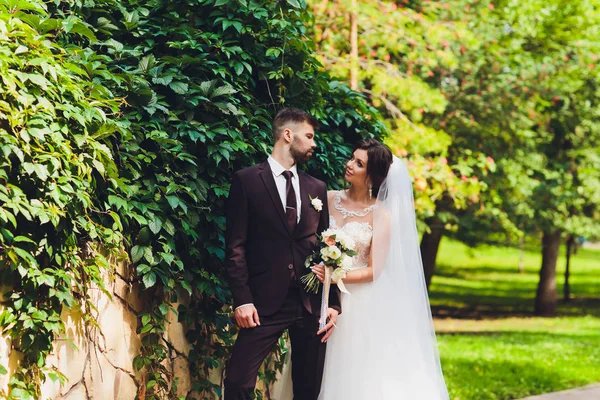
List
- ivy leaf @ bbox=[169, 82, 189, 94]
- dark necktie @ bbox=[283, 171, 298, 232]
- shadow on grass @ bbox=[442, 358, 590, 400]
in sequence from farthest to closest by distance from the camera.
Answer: shadow on grass @ bbox=[442, 358, 590, 400], ivy leaf @ bbox=[169, 82, 189, 94], dark necktie @ bbox=[283, 171, 298, 232]

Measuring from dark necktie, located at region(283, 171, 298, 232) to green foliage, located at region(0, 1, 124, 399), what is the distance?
3.21 ft

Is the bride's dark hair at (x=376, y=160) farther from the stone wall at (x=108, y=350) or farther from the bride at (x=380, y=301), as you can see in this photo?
the stone wall at (x=108, y=350)

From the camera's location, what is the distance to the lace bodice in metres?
4.82

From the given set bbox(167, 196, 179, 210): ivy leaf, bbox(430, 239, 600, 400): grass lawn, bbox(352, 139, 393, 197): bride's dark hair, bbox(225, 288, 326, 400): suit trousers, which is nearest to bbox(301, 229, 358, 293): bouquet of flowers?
bbox(225, 288, 326, 400): suit trousers

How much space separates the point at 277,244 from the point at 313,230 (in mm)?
289

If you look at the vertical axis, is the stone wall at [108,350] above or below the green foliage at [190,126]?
below

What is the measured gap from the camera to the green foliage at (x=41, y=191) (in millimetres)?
3357

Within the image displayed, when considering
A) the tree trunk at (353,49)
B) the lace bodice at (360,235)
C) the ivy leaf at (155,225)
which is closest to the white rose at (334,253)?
the lace bodice at (360,235)

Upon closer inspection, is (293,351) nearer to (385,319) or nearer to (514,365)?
(385,319)

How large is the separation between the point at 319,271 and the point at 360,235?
24.5 inches

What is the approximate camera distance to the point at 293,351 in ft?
14.7

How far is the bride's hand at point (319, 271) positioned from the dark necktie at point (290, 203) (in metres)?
0.26

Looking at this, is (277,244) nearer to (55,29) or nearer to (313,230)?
(313,230)

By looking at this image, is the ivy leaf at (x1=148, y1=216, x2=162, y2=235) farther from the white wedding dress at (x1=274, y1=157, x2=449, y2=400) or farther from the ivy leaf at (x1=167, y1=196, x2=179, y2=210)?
the white wedding dress at (x1=274, y1=157, x2=449, y2=400)
